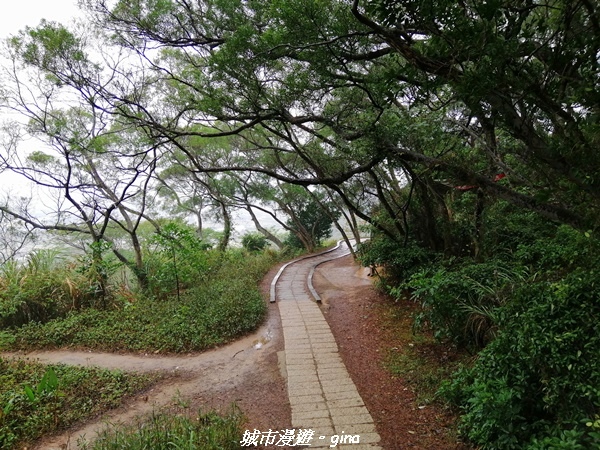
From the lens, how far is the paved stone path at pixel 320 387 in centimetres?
323

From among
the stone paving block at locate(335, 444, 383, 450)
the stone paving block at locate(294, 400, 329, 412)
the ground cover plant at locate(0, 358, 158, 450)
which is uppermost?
the ground cover plant at locate(0, 358, 158, 450)

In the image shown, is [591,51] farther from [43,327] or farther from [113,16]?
[43,327]

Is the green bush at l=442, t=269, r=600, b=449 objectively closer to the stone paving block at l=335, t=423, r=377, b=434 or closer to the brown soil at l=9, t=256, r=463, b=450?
the brown soil at l=9, t=256, r=463, b=450

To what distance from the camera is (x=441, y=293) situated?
3.97 metres

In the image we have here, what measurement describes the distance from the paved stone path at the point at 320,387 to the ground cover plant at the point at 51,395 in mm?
2210

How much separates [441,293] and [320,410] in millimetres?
1958

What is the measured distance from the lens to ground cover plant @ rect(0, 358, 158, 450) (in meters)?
3.68

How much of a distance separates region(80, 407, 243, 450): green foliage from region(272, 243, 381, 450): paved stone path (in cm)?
71

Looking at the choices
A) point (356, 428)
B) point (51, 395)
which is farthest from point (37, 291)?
point (356, 428)

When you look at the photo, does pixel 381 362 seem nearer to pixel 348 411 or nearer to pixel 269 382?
pixel 348 411

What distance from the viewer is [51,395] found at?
4227 mm

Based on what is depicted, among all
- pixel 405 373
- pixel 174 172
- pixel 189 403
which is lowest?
pixel 405 373

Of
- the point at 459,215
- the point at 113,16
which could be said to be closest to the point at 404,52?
the point at 459,215

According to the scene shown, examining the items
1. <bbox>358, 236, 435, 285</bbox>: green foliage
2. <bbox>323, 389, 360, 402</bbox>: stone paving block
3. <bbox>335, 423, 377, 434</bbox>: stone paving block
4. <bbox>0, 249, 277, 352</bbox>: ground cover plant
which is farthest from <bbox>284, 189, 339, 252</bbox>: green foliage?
<bbox>335, 423, 377, 434</bbox>: stone paving block
